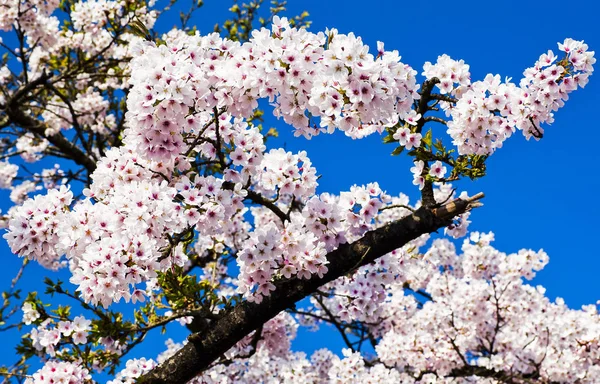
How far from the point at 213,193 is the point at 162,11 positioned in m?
7.60

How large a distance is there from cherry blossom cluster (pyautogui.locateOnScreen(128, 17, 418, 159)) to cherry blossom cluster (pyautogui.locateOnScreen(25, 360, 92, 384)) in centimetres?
233

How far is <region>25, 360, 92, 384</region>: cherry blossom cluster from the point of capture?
5109 millimetres

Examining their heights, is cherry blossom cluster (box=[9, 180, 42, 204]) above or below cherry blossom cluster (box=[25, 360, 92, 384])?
above

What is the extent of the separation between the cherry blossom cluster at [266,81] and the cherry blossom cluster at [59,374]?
2.33m

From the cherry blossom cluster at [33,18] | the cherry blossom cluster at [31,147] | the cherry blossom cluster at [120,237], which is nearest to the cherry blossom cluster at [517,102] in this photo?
the cherry blossom cluster at [120,237]

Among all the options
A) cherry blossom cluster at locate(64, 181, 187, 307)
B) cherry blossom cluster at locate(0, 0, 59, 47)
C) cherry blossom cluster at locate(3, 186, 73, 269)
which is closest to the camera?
cherry blossom cluster at locate(64, 181, 187, 307)

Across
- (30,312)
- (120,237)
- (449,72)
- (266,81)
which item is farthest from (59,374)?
(449,72)

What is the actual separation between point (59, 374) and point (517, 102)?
15.8ft

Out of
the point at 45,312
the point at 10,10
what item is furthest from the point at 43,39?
the point at 45,312

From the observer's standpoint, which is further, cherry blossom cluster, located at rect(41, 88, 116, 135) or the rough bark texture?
cherry blossom cluster, located at rect(41, 88, 116, 135)

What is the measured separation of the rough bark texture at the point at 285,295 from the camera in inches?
193

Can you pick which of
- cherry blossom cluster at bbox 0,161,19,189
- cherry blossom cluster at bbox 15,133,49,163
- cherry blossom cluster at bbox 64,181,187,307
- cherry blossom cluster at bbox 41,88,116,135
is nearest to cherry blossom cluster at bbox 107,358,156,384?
cherry blossom cluster at bbox 64,181,187,307

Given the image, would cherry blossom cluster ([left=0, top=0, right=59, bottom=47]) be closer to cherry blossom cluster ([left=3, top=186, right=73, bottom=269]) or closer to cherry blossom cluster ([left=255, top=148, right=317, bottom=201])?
cherry blossom cluster ([left=3, top=186, right=73, bottom=269])

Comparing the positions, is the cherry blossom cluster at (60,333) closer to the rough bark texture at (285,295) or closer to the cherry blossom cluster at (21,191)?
the rough bark texture at (285,295)
